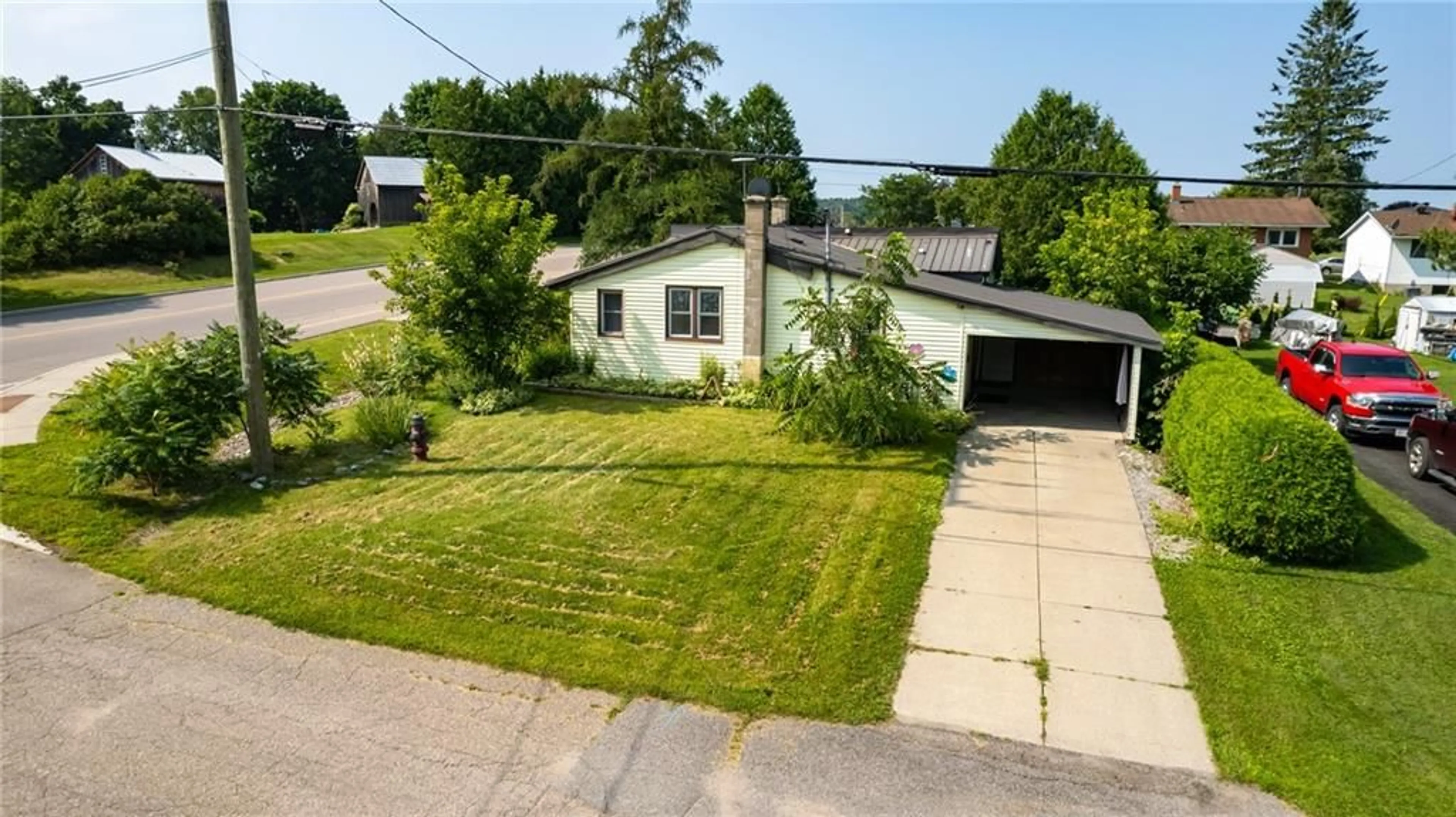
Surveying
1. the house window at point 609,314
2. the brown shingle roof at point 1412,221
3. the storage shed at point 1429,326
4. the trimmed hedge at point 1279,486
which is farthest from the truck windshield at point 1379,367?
the brown shingle roof at point 1412,221

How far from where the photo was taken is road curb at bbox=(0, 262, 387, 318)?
26.1 meters

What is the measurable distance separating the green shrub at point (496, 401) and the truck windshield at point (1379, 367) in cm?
1681

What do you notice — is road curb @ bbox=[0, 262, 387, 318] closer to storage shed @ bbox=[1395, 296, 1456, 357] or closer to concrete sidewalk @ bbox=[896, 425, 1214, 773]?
concrete sidewalk @ bbox=[896, 425, 1214, 773]

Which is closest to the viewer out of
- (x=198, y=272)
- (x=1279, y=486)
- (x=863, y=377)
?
(x=1279, y=486)

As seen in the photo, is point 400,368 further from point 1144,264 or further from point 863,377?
point 1144,264

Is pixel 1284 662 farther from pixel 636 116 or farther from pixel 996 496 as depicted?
pixel 636 116

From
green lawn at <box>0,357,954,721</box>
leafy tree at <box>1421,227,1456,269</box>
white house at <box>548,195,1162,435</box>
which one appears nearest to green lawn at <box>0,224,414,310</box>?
white house at <box>548,195,1162,435</box>

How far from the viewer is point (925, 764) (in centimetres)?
668

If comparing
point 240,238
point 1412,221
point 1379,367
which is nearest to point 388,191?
point 240,238

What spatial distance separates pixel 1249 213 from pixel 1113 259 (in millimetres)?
45147

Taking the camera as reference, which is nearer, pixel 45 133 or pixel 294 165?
pixel 45 133

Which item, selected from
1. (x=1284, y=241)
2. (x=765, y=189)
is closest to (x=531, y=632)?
(x=765, y=189)

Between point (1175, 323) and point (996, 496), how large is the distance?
29.6 ft

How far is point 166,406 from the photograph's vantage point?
12.1m
